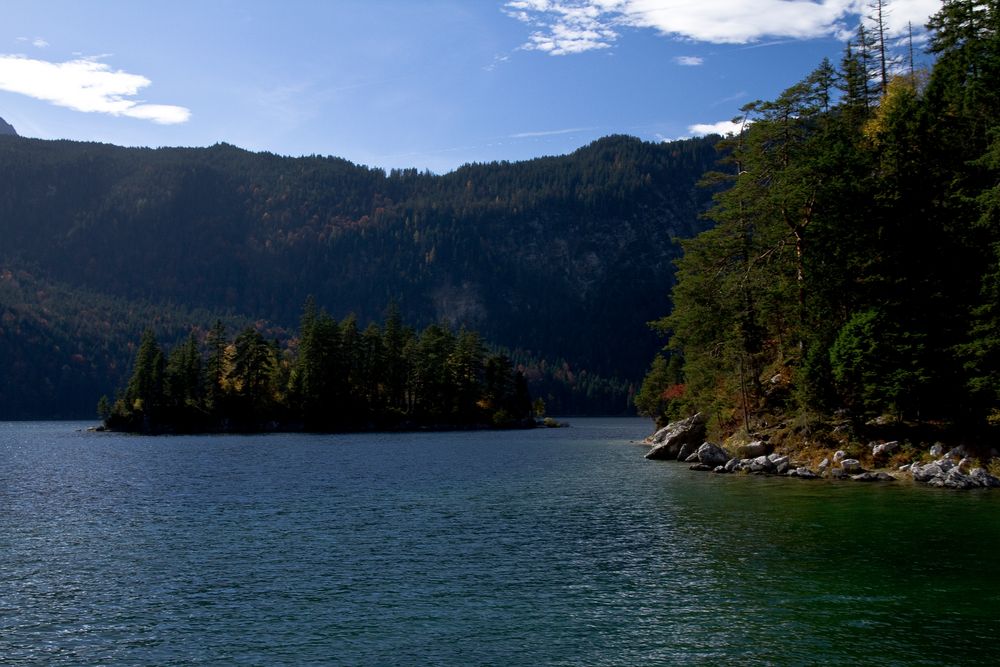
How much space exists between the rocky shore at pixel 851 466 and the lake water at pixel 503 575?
3.02m

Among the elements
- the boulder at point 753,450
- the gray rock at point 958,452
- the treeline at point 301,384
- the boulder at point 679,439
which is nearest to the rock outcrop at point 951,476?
the gray rock at point 958,452

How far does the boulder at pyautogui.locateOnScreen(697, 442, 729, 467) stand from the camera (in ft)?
215

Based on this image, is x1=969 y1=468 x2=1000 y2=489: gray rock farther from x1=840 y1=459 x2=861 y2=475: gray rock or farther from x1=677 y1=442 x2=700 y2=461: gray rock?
x1=677 y1=442 x2=700 y2=461: gray rock

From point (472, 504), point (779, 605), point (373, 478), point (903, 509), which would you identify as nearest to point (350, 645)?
point (779, 605)

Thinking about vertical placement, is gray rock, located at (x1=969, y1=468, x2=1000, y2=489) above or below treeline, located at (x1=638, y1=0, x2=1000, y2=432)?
below

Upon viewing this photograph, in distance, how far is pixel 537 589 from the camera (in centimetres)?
2503

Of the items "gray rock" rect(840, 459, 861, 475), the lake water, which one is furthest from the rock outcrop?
"gray rock" rect(840, 459, 861, 475)

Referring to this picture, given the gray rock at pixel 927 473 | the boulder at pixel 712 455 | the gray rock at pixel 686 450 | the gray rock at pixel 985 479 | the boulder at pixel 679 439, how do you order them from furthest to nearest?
the boulder at pixel 679 439 < the gray rock at pixel 686 450 < the boulder at pixel 712 455 < the gray rock at pixel 927 473 < the gray rock at pixel 985 479

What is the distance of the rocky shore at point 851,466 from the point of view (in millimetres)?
48188

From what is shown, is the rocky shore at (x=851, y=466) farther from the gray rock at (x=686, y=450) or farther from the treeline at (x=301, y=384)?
the treeline at (x=301, y=384)

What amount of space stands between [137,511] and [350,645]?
2828 centimetres

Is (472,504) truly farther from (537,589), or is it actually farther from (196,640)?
(196,640)

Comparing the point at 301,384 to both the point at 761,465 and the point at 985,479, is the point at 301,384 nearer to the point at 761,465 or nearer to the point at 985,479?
the point at 761,465

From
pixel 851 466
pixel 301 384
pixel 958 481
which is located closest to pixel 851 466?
pixel 851 466
